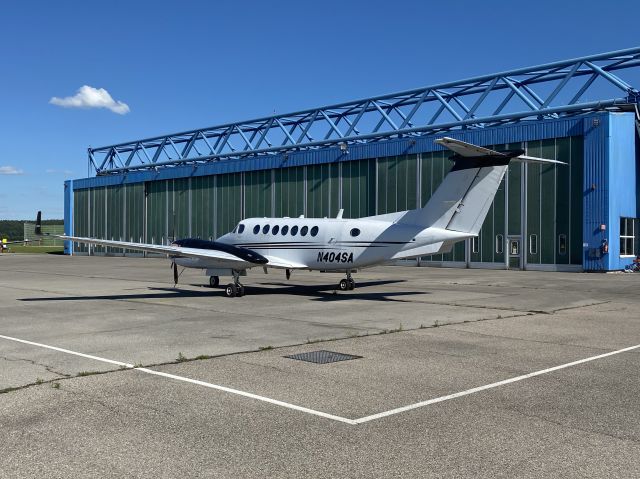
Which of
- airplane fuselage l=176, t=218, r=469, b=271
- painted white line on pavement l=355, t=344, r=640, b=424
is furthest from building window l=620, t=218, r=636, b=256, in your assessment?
painted white line on pavement l=355, t=344, r=640, b=424

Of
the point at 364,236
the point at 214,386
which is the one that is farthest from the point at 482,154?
the point at 214,386

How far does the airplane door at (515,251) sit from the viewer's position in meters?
44.2

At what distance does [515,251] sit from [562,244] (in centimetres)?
350

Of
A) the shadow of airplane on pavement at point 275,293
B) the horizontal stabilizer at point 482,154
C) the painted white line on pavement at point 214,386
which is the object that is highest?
the horizontal stabilizer at point 482,154

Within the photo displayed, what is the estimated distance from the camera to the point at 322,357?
11516mm

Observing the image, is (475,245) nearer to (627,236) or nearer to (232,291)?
(627,236)

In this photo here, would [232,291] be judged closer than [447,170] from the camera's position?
Yes

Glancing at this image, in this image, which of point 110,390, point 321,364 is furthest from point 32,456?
point 321,364

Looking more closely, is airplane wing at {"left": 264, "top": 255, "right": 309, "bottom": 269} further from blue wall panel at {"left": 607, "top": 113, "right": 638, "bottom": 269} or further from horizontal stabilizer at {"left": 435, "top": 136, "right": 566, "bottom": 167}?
blue wall panel at {"left": 607, "top": 113, "right": 638, "bottom": 269}

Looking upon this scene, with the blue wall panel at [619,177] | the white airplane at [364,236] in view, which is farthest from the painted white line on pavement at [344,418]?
the blue wall panel at [619,177]

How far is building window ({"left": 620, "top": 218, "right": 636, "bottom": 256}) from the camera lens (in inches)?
1660

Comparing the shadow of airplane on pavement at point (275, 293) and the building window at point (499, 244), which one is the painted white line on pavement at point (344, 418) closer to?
the shadow of airplane on pavement at point (275, 293)

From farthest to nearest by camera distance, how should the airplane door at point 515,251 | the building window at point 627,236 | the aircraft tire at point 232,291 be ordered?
A: 1. the airplane door at point 515,251
2. the building window at point 627,236
3. the aircraft tire at point 232,291

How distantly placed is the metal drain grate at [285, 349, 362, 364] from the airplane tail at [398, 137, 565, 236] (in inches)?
434
